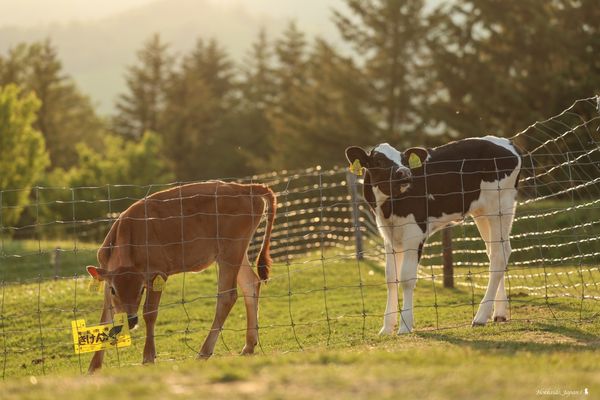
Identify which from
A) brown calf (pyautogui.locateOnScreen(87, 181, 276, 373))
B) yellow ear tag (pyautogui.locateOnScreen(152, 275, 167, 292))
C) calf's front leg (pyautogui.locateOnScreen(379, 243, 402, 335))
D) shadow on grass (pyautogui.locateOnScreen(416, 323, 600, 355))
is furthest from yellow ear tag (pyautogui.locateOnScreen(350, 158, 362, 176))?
yellow ear tag (pyautogui.locateOnScreen(152, 275, 167, 292))

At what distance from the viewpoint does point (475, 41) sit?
42.3 meters

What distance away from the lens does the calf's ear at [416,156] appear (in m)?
11.1

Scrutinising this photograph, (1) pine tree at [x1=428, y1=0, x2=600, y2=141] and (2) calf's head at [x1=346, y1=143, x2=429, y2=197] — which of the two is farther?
(1) pine tree at [x1=428, y1=0, x2=600, y2=141]

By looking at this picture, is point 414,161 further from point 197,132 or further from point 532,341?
point 197,132

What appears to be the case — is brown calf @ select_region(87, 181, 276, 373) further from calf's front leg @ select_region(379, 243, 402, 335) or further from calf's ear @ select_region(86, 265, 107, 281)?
calf's front leg @ select_region(379, 243, 402, 335)

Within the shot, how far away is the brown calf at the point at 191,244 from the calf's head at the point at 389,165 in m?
1.19

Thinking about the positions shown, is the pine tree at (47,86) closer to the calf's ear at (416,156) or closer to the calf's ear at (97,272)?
the calf's ear at (416,156)

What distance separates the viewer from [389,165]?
11.2 m

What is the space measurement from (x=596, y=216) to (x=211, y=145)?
4093cm

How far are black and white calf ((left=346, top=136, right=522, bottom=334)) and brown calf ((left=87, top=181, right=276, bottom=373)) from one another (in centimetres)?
135

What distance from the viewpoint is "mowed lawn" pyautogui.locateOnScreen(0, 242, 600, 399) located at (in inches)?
260

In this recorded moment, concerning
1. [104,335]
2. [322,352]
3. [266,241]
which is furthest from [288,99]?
[322,352]

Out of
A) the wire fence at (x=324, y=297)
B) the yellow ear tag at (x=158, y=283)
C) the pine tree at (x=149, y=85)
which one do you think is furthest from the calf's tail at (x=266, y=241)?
the pine tree at (x=149, y=85)

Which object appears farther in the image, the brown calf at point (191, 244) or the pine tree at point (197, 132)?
the pine tree at point (197, 132)
